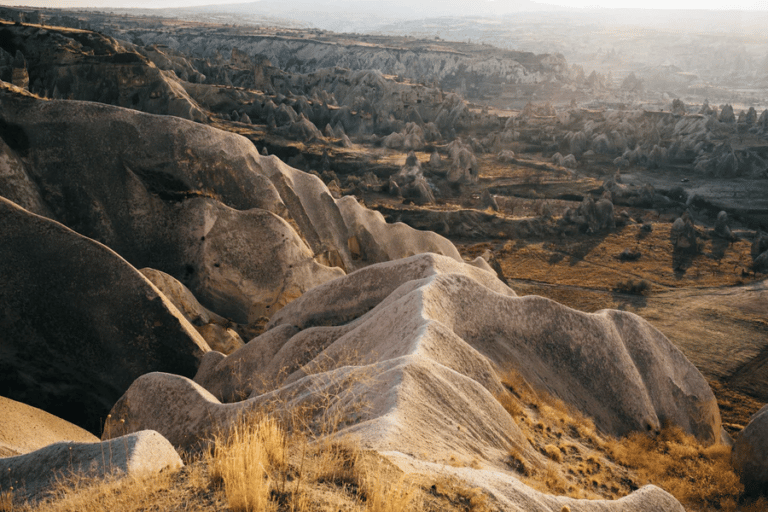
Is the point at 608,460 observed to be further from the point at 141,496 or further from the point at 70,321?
the point at 70,321

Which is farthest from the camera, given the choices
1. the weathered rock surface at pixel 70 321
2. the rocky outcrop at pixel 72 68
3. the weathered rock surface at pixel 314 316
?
the rocky outcrop at pixel 72 68

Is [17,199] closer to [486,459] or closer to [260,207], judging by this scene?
[260,207]

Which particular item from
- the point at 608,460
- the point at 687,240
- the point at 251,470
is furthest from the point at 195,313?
the point at 687,240

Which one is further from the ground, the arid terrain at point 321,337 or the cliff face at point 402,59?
the cliff face at point 402,59

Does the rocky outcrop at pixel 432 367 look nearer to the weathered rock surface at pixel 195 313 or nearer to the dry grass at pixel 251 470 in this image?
the dry grass at pixel 251 470

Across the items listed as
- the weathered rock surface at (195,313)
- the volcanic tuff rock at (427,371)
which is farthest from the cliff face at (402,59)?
the volcanic tuff rock at (427,371)

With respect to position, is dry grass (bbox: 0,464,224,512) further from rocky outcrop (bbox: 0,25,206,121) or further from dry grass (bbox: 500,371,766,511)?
rocky outcrop (bbox: 0,25,206,121)

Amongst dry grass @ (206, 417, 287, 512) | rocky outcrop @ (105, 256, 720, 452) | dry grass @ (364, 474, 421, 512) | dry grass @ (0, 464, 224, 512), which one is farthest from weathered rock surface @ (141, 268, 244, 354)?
dry grass @ (364, 474, 421, 512)
